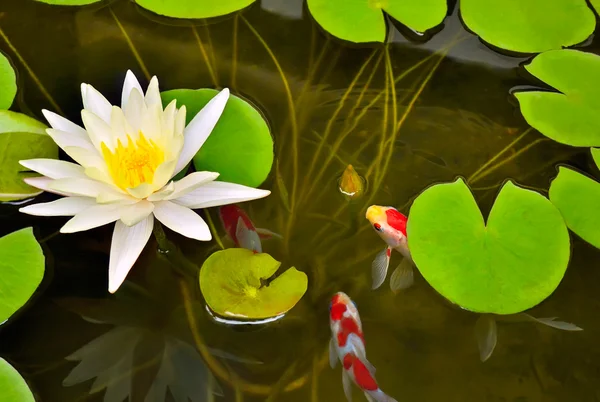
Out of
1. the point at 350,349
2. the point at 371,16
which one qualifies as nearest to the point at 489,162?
the point at 371,16

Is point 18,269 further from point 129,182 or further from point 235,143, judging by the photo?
point 235,143

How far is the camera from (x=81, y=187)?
1.03 metres

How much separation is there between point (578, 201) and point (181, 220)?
3.01 ft

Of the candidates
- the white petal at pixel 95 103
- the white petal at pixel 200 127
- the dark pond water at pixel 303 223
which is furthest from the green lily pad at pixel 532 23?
the white petal at pixel 95 103

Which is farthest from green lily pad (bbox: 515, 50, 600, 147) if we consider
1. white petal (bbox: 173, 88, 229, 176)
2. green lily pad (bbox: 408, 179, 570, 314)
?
white petal (bbox: 173, 88, 229, 176)

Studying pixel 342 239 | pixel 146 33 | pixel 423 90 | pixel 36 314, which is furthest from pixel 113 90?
pixel 423 90

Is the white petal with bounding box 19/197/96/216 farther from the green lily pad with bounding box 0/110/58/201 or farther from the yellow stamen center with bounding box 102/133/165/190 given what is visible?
the green lily pad with bounding box 0/110/58/201

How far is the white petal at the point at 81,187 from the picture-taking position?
1006mm

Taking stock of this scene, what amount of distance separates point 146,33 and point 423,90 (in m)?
0.84

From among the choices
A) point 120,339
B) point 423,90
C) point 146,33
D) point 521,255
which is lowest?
point 120,339

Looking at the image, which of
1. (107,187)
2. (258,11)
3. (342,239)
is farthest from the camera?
(258,11)

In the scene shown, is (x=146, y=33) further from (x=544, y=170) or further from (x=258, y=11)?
(x=544, y=170)

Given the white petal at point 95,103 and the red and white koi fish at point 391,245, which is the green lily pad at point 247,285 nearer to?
the red and white koi fish at point 391,245

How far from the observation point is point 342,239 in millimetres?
1294
